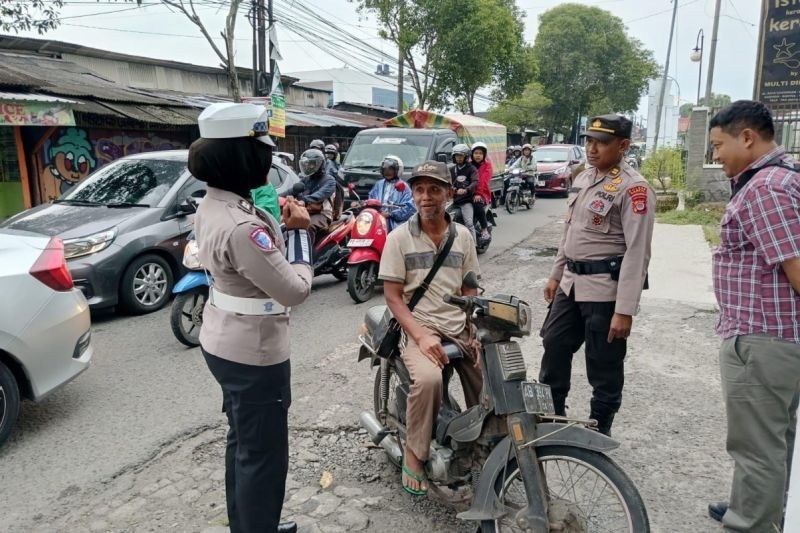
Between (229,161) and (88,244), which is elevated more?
(229,161)

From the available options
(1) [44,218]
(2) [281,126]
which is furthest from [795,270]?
(2) [281,126]

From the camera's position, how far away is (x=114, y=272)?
5844mm

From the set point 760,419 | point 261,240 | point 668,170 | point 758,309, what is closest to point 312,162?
point 261,240

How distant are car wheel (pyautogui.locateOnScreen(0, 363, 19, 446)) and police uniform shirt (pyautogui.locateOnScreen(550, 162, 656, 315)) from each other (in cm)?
314

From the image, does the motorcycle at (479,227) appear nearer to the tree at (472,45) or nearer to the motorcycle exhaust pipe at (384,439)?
the motorcycle exhaust pipe at (384,439)

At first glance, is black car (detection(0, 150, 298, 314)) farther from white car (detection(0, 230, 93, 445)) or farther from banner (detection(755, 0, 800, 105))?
banner (detection(755, 0, 800, 105))

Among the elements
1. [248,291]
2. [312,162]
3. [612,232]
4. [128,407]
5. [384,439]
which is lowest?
[128,407]

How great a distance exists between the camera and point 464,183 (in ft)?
29.5

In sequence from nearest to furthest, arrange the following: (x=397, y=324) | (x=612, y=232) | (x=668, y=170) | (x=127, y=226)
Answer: (x=397, y=324)
(x=612, y=232)
(x=127, y=226)
(x=668, y=170)

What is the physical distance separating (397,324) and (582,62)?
4329 centimetres

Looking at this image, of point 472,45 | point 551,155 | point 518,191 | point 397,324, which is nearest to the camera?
point 397,324

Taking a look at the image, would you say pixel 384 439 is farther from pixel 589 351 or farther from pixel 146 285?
pixel 146 285

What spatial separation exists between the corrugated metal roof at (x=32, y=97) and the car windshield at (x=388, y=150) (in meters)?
4.98

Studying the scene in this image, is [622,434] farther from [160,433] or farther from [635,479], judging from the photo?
[160,433]
